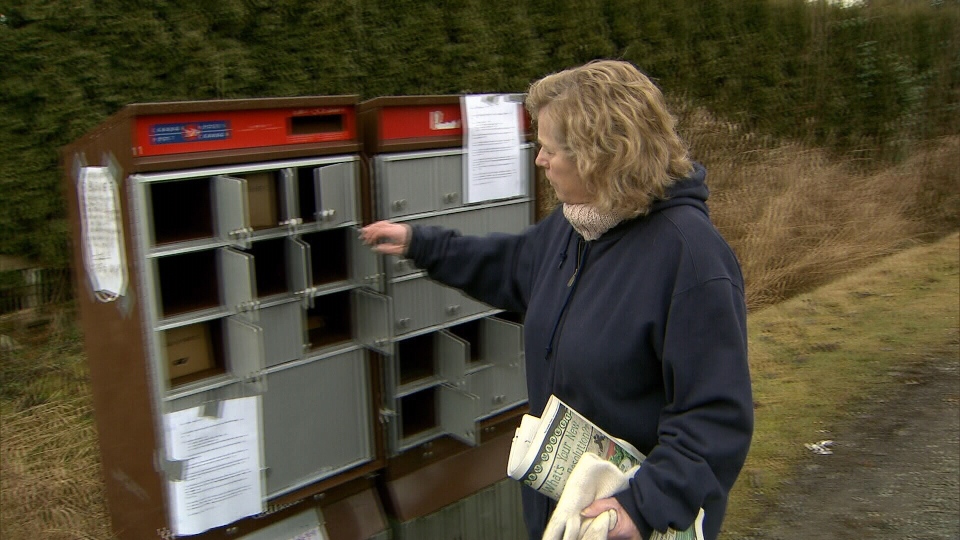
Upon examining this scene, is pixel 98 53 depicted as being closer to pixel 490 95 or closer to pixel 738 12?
pixel 490 95

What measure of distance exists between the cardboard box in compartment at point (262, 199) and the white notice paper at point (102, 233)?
0.34 m

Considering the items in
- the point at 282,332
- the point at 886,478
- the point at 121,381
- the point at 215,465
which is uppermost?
the point at 282,332

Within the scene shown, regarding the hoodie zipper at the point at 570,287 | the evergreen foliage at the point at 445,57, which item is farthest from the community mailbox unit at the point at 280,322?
the evergreen foliage at the point at 445,57

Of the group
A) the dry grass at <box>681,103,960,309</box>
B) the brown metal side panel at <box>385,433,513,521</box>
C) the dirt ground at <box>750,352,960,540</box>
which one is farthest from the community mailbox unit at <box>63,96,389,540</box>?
the dry grass at <box>681,103,960,309</box>

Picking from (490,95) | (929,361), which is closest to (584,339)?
(490,95)

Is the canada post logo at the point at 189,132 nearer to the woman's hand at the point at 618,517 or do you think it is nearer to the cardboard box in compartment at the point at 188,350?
the cardboard box in compartment at the point at 188,350

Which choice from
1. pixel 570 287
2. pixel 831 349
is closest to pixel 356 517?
pixel 570 287

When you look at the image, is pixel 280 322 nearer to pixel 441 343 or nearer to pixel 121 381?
pixel 121 381

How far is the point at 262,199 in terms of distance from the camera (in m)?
2.27

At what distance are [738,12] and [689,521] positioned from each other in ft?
24.2

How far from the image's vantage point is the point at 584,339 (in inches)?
74.3

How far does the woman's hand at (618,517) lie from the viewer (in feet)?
5.65

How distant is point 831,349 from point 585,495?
4423 mm

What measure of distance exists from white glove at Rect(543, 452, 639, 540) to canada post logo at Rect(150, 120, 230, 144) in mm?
1213
